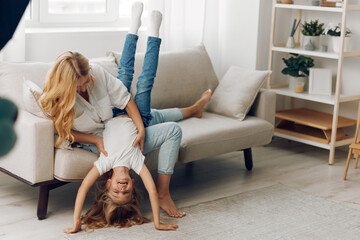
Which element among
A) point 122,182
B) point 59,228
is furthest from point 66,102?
point 59,228

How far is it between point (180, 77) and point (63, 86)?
138 cm

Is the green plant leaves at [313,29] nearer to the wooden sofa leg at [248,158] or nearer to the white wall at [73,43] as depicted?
the wooden sofa leg at [248,158]

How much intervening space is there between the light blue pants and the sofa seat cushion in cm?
19

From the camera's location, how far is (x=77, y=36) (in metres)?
3.58

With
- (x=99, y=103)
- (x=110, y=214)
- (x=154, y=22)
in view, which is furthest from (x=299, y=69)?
(x=110, y=214)

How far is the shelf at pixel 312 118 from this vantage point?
3.80m

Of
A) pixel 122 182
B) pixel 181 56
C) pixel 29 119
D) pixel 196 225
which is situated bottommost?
pixel 196 225

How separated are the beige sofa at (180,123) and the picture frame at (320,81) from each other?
656 millimetres

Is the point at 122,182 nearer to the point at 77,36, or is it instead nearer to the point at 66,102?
the point at 66,102

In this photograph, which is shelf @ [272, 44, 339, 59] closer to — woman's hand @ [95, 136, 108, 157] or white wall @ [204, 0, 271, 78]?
white wall @ [204, 0, 271, 78]

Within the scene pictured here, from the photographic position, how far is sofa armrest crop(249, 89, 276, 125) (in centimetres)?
342

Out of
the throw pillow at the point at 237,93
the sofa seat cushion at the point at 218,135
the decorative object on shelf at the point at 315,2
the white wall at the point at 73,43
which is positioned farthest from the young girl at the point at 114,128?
the decorative object on shelf at the point at 315,2

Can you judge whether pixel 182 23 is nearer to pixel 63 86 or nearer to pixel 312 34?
pixel 312 34

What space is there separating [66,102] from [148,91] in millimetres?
590
